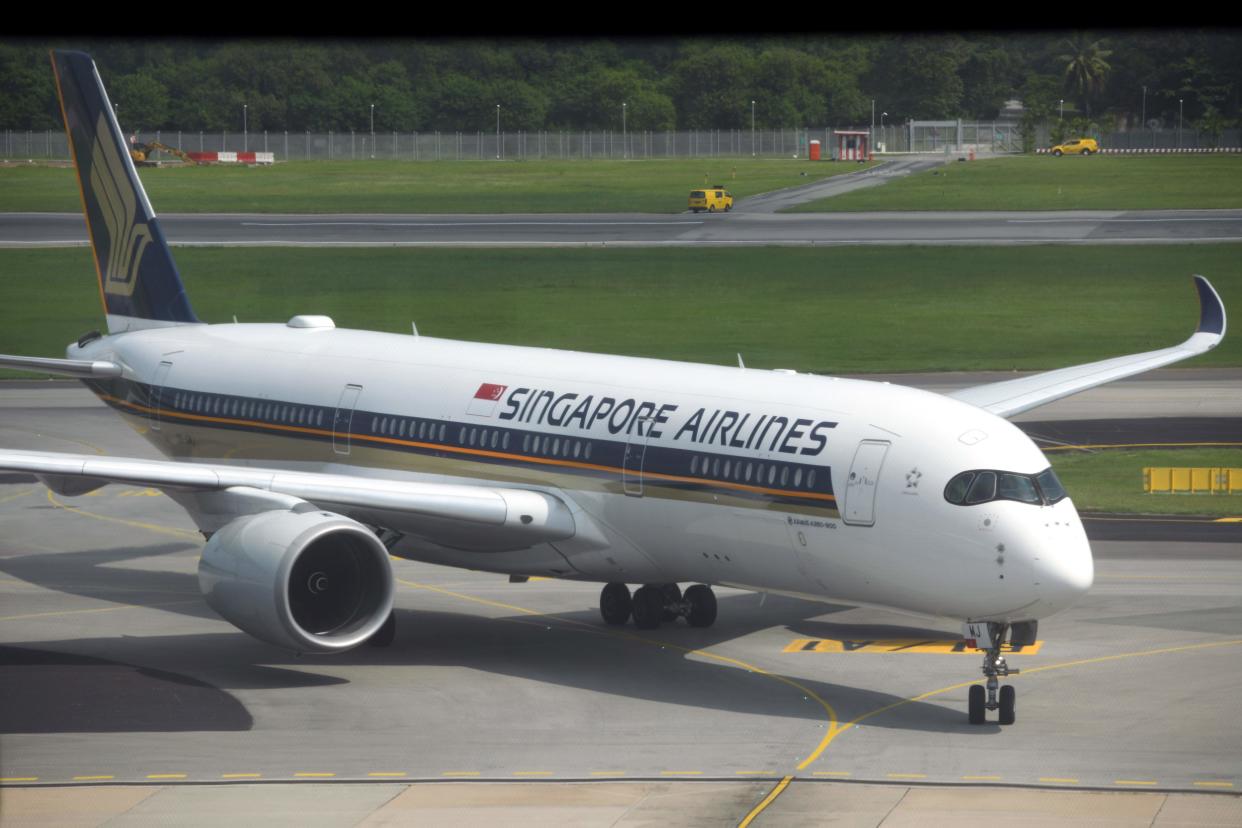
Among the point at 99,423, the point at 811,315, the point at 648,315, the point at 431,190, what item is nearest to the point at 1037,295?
the point at 811,315

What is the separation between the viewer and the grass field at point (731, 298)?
7150 cm

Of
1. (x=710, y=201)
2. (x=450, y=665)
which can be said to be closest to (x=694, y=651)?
(x=450, y=665)

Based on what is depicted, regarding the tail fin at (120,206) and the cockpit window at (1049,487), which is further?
the tail fin at (120,206)

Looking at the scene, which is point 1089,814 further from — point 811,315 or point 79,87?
point 811,315

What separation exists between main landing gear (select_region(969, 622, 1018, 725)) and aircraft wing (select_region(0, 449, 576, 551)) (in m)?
7.39

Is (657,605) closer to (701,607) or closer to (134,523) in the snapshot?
(701,607)

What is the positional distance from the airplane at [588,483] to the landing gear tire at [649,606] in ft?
0.12

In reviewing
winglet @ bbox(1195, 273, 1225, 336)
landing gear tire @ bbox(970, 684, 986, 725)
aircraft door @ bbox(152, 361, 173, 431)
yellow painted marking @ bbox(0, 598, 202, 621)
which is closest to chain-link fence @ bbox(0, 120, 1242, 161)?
aircraft door @ bbox(152, 361, 173, 431)

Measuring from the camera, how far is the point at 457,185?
131000mm

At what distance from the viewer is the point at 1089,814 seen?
18.8 m

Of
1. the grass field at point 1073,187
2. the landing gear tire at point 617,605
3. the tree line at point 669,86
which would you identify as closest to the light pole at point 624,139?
the tree line at point 669,86

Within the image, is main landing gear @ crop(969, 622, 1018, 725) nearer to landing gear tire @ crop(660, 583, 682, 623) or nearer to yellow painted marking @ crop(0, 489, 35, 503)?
landing gear tire @ crop(660, 583, 682, 623)

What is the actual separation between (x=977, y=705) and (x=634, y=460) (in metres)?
6.85

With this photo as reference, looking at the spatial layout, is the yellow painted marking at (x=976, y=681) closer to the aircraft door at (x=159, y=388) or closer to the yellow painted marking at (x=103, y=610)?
the yellow painted marking at (x=103, y=610)
